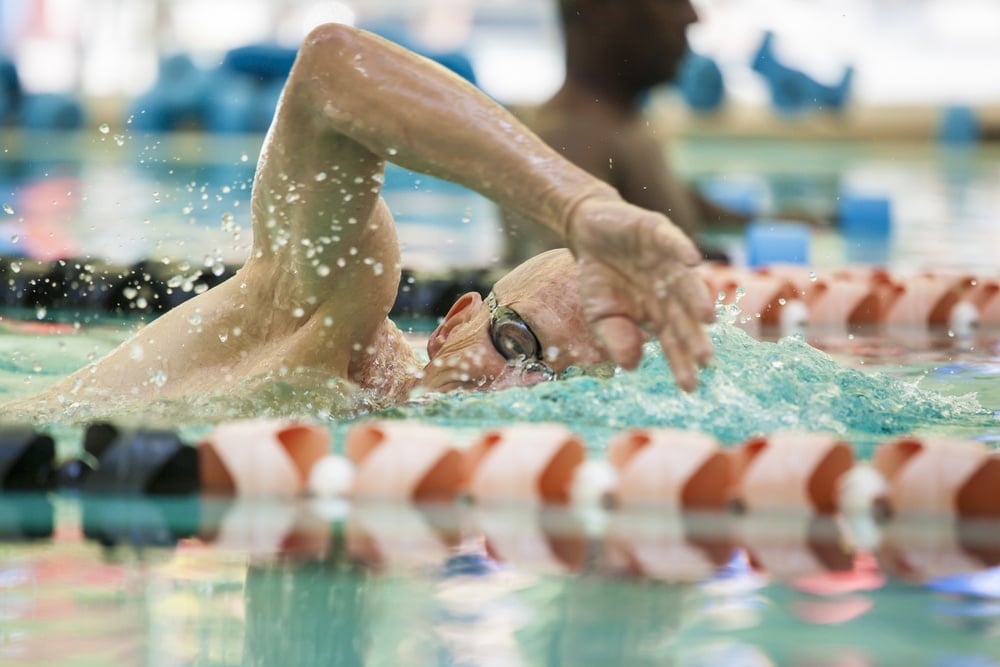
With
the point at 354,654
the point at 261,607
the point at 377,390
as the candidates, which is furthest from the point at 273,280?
the point at 354,654

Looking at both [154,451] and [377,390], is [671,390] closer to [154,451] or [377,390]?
[377,390]

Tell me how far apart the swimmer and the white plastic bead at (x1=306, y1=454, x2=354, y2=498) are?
3.07 m

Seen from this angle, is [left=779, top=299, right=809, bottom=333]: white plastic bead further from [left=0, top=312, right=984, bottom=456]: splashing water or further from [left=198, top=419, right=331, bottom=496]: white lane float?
[left=198, top=419, right=331, bottom=496]: white lane float

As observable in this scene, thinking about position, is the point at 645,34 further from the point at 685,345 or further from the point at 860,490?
the point at 685,345

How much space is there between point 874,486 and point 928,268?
3.27 meters

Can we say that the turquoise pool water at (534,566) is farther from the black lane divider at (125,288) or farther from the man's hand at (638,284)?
the black lane divider at (125,288)

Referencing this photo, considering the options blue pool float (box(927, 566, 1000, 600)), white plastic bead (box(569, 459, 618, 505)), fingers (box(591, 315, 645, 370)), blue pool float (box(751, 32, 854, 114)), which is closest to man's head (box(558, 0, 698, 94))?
white plastic bead (box(569, 459, 618, 505))

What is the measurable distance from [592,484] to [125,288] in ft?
8.69

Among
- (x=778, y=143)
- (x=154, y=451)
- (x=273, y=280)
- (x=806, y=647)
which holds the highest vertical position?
(x=778, y=143)

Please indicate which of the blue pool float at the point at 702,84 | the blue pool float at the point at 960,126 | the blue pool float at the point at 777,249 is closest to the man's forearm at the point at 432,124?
the blue pool float at the point at 777,249

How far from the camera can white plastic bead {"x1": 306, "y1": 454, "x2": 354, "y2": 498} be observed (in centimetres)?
210

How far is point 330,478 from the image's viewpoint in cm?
211

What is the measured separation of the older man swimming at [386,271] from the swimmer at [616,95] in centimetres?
265

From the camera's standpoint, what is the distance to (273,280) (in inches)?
99.1
